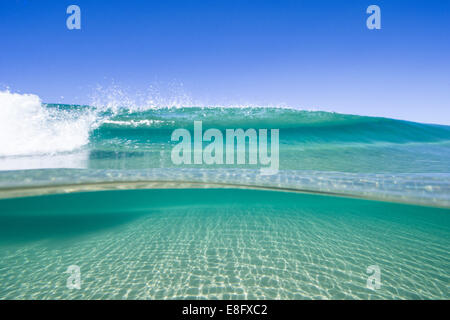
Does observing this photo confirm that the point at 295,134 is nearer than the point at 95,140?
No

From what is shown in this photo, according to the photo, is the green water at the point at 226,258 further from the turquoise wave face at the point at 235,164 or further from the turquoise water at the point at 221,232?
the turquoise wave face at the point at 235,164

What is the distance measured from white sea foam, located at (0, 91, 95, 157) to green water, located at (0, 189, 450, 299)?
3.74 metres

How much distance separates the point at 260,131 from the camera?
15664 mm

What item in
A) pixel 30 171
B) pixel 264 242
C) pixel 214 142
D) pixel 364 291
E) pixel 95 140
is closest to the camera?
pixel 364 291

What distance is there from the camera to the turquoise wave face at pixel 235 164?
19.9ft

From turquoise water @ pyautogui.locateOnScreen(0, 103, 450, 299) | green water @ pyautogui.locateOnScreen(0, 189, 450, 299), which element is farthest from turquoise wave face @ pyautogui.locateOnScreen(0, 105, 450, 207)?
green water @ pyautogui.locateOnScreen(0, 189, 450, 299)

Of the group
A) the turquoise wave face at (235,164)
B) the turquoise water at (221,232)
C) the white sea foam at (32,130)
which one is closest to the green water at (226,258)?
the turquoise water at (221,232)

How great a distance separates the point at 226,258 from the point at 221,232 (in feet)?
4.55

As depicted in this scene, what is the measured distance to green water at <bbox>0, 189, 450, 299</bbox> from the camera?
10.3 feet

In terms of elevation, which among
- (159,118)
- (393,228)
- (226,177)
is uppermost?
(159,118)

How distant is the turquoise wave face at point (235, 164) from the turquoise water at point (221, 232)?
0.18ft

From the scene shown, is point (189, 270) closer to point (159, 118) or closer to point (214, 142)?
point (214, 142)

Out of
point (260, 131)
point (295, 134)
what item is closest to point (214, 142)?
point (260, 131)

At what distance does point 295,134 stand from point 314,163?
6970mm
